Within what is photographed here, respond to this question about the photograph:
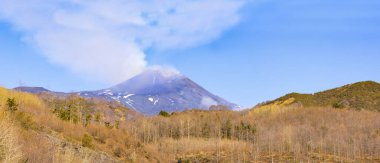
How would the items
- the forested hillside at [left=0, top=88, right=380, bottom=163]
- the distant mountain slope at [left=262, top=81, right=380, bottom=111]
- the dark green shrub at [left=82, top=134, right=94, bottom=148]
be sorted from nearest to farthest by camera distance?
the dark green shrub at [left=82, top=134, right=94, bottom=148]
the forested hillside at [left=0, top=88, right=380, bottom=163]
the distant mountain slope at [left=262, top=81, right=380, bottom=111]

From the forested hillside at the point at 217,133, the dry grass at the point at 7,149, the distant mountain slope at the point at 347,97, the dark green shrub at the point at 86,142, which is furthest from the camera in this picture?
the distant mountain slope at the point at 347,97

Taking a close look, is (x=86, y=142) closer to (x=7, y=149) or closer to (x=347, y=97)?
(x=7, y=149)

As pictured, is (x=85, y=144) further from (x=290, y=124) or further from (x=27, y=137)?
(x=290, y=124)

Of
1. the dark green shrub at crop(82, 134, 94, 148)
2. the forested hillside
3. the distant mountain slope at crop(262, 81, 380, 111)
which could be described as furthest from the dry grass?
the distant mountain slope at crop(262, 81, 380, 111)

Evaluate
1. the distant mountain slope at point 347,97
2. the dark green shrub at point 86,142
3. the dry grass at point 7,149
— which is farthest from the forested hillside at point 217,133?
the distant mountain slope at point 347,97

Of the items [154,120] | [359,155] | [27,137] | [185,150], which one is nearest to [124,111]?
[154,120]

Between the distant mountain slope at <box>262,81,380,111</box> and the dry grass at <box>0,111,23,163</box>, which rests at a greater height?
the distant mountain slope at <box>262,81,380,111</box>

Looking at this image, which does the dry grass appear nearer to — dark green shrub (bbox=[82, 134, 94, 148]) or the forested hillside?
the forested hillside

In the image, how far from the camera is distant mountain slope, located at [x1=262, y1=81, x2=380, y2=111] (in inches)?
4464

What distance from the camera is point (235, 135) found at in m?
94.9

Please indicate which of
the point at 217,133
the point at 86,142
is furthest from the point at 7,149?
the point at 217,133

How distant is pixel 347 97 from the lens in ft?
395

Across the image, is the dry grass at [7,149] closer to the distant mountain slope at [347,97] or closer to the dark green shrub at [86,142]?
the dark green shrub at [86,142]

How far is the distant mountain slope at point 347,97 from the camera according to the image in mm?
113394
